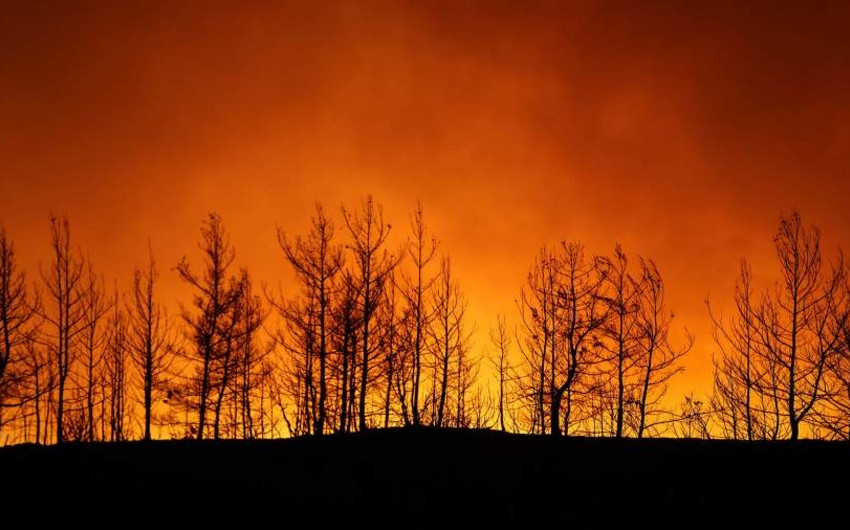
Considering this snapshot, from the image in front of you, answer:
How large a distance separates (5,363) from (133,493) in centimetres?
1485

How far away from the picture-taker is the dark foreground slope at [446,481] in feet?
36.8

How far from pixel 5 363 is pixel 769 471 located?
22.9 meters

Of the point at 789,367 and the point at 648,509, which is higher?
the point at 789,367

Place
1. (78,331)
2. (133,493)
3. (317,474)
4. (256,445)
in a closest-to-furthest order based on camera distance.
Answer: (133,493) → (317,474) → (256,445) → (78,331)

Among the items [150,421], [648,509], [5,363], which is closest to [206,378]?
[150,421]

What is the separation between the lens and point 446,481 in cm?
1308

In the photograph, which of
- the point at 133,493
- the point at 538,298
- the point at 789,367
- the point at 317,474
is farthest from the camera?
the point at 538,298

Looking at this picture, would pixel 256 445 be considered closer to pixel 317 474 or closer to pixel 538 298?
pixel 317 474

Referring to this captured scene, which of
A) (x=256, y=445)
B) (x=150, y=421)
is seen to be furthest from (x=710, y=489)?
(x=150, y=421)

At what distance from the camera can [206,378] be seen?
88.1ft

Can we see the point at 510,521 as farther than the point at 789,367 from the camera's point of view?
No

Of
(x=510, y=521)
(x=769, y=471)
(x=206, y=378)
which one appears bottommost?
(x=510, y=521)

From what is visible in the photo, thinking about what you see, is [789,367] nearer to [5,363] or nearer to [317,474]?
[317,474]

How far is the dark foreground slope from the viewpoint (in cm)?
1121
